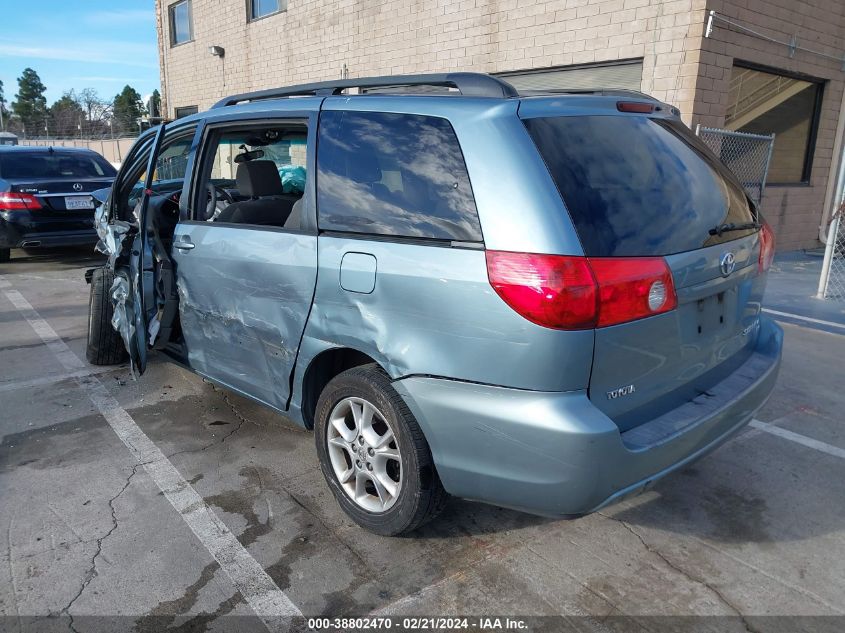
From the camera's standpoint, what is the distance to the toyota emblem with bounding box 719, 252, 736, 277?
8.78 feet

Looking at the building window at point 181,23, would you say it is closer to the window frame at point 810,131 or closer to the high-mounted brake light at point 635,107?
the window frame at point 810,131

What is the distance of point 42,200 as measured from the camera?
28.5ft

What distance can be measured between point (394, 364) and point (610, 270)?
0.88 meters

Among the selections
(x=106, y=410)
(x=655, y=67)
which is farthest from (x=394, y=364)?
(x=655, y=67)

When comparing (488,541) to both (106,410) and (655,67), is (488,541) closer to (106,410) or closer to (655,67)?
(106,410)

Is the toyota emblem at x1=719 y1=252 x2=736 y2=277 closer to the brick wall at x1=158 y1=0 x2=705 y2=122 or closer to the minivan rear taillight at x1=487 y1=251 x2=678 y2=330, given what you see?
the minivan rear taillight at x1=487 y1=251 x2=678 y2=330

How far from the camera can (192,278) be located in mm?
3730

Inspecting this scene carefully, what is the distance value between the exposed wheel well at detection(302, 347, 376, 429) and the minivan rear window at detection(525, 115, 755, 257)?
3.96 feet

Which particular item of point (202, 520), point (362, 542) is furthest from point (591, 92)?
point (202, 520)

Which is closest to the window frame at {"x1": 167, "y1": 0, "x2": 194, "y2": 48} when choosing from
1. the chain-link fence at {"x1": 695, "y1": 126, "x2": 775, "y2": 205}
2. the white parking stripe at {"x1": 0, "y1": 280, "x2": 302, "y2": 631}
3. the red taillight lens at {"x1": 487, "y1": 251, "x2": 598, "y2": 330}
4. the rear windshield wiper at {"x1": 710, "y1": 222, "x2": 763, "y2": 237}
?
the chain-link fence at {"x1": 695, "y1": 126, "x2": 775, "y2": 205}

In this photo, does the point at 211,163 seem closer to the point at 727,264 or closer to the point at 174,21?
the point at 727,264

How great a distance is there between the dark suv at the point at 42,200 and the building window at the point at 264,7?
7.35 metres

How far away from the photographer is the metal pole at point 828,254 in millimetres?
7012

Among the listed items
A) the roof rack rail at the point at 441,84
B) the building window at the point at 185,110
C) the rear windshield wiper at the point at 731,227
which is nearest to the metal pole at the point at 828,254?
the rear windshield wiper at the point at 731,227
